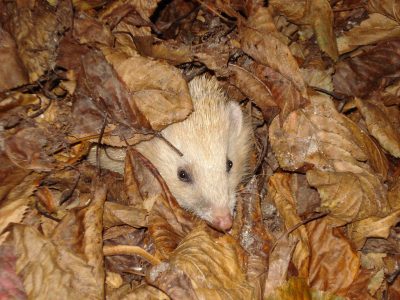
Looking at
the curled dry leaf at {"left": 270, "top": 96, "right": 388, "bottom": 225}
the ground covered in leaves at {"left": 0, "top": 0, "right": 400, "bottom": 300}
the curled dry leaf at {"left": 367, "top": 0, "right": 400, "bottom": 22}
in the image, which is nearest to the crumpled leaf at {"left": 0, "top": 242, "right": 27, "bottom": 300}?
the ground covered in leaves at {"left": 0, "top": 0, "right": 400, "bottom": 300}

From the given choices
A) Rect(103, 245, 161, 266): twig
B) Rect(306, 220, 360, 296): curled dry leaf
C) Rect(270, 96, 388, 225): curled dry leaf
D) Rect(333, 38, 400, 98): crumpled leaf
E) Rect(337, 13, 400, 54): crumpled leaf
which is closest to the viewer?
Rect(103, 245, 161, 266): twig

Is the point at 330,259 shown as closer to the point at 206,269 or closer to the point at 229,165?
the point at 206,269

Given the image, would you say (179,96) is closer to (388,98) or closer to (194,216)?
(194,216)

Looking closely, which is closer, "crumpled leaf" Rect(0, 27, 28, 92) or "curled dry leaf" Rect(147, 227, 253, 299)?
"curled dry leaf" Rect(147, 227, 253, 299)

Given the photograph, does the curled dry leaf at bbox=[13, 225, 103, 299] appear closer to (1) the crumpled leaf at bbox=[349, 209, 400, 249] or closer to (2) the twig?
(2) the twig

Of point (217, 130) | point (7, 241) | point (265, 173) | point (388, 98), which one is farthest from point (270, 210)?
point (7, 241)
